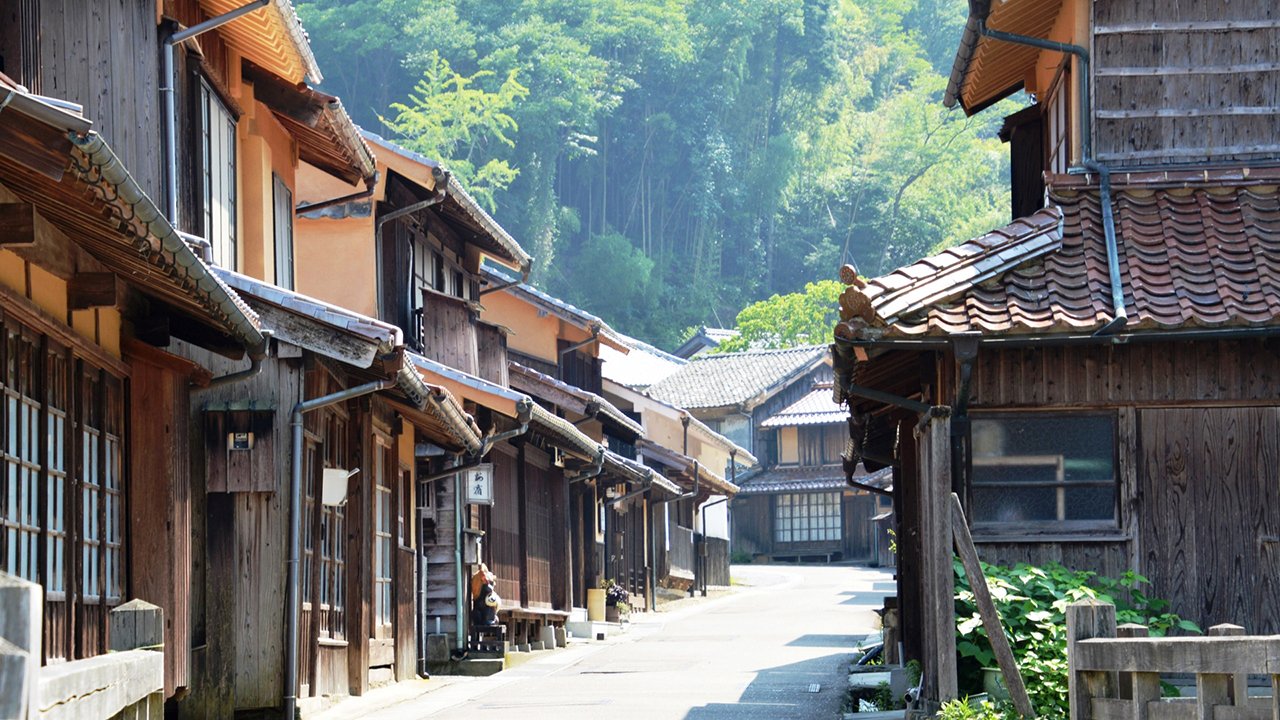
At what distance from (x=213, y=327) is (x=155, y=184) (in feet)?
4.29

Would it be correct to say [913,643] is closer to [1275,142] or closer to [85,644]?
[1275,142]

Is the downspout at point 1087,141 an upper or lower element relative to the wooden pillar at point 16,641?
upper

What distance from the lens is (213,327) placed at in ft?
34.0

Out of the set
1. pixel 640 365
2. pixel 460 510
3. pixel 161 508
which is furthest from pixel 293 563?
pixel 640 365

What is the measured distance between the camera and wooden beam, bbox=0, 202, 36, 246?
6809 mm

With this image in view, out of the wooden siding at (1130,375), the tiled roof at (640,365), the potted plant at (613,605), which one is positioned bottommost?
the potted plant at (613,605)

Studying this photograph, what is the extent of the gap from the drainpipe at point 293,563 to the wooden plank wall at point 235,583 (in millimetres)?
81

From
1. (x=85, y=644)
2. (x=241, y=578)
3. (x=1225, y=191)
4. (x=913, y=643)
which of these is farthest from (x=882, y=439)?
(x=85, y=644)

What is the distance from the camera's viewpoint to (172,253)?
7.66m

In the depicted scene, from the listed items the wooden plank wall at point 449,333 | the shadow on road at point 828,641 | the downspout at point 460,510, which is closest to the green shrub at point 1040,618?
the downspout at point 460,510

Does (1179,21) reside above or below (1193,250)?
above

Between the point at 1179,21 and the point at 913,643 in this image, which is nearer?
the point at 1179,21

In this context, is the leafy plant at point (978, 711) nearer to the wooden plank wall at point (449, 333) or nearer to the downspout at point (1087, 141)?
the downspout at point (1087, 141)

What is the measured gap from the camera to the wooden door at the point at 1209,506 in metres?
10.8
